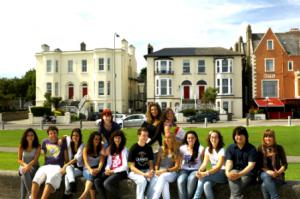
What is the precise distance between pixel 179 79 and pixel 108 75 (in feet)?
35.7

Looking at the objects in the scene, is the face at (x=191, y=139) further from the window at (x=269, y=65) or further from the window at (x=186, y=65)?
the window at (x=269, y=65)

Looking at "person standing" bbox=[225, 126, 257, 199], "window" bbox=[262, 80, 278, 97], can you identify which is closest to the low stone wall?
"person standing" bbox=[225, 126, 257, 199]

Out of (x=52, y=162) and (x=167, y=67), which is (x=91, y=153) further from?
(x=167, y=67)

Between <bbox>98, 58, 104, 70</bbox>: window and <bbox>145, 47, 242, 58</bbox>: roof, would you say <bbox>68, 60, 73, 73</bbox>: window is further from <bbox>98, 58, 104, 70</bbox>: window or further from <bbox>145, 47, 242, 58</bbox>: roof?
<bbox>145, 47, 242, 58</bbox>: roof

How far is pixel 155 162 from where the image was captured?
8.04m

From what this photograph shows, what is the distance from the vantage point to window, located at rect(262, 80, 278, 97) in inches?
2242

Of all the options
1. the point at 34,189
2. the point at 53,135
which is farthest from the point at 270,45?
the point at 34,189

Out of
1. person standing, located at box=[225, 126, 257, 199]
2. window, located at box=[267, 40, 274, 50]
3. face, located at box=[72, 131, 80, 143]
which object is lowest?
person standing, located at box=[225, 126, 257, 199]

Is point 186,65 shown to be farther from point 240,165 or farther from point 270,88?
point 240,165

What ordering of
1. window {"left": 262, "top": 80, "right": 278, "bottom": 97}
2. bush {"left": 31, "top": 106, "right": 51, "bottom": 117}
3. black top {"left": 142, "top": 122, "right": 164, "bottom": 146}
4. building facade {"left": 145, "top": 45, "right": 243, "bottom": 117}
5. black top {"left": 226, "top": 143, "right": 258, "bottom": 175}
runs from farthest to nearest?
window {"left": 262, "top": 80, "right": 278, "bottom": 97} → building facade {"left": 145, "top": 45, "right": 243, "bottom": 117} → bush {"left": 31, "top": 106, "right": 51, "bottom": 117} → black top {"left": 142, "top": 122, "right": 164, "bottom": 146} → black top {"left": 226, "top": 143, "right": 258, "bottom": 175}

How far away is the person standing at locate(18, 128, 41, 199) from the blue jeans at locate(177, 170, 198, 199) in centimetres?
317

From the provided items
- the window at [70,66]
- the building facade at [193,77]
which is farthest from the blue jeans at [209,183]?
the window at [70,66]

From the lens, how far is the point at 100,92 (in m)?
59.8

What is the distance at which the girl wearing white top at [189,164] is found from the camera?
24.6 ft
